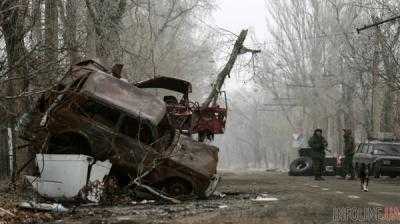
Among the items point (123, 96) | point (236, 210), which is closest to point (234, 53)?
point (123, 96)

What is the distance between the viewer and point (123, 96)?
13742 millimetres

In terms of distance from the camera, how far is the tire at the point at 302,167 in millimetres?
29016

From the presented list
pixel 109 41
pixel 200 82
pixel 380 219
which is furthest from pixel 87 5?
pixel 200 82

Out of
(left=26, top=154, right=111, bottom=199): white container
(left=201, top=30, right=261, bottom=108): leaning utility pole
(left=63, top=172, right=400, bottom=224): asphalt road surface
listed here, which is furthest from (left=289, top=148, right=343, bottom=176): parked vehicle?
(left=26, top=154, right=111, bottom=199): white container

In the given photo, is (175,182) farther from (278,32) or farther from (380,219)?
(278,32)

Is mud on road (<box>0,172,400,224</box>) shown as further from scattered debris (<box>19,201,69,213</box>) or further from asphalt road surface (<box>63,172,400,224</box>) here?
scattered debris (<box>19,201,69,213</box>)

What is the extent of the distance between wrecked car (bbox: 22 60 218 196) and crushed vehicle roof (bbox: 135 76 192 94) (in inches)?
101

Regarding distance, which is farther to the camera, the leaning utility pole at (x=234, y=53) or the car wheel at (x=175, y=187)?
the leaning utility pole at (x=234, y=53)

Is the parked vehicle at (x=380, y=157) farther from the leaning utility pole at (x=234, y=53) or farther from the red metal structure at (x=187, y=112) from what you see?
the red metal structure at (x=187, y=112)

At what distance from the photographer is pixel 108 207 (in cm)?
1248

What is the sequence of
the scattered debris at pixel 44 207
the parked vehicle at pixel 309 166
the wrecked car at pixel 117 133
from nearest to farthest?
the scattered debris at pixel 44 207, the wrecked car at pixel 117 133, the parked vehicle at pixel 309 166

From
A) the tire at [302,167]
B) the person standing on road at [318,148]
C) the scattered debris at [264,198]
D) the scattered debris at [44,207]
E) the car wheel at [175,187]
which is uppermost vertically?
the person standing on road at [318,148]

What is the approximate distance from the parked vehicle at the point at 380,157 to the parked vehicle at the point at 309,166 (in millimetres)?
1625

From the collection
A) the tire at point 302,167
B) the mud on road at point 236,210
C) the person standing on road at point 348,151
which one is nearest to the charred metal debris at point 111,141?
the mud on road at point 236,210
